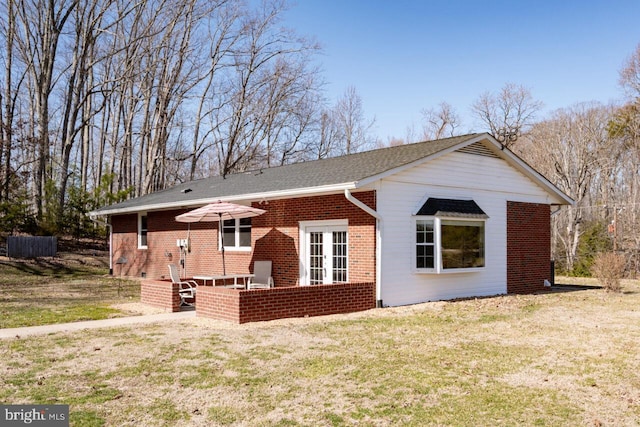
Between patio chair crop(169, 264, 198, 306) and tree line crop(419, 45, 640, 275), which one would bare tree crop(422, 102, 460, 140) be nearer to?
tree line crop(419, 45, 640, 275)

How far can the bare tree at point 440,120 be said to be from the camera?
40.6 m

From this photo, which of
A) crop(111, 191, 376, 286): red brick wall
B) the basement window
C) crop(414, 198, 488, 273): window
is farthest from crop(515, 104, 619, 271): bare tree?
the basement window

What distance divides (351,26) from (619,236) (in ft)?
50.1

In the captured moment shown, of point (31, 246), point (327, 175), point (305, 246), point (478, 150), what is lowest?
point (31, 246)

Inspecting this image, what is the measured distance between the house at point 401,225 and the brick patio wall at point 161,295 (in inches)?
127

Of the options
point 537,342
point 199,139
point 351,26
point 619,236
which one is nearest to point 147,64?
point 199,139

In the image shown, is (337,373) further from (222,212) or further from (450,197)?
(450,197)

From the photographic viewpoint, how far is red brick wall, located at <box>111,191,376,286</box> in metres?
12.3

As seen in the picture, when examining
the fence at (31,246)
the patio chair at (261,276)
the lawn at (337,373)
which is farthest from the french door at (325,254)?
the fence at (31,246)

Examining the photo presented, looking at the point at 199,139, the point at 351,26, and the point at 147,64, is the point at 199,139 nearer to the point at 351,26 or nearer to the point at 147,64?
the point at 147,64

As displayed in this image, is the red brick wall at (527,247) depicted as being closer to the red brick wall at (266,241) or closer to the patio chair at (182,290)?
the red brick wall at (266,241)

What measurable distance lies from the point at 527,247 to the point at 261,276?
26.1 ft

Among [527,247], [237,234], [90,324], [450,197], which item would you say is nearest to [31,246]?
[237,234]

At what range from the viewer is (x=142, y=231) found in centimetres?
2084
